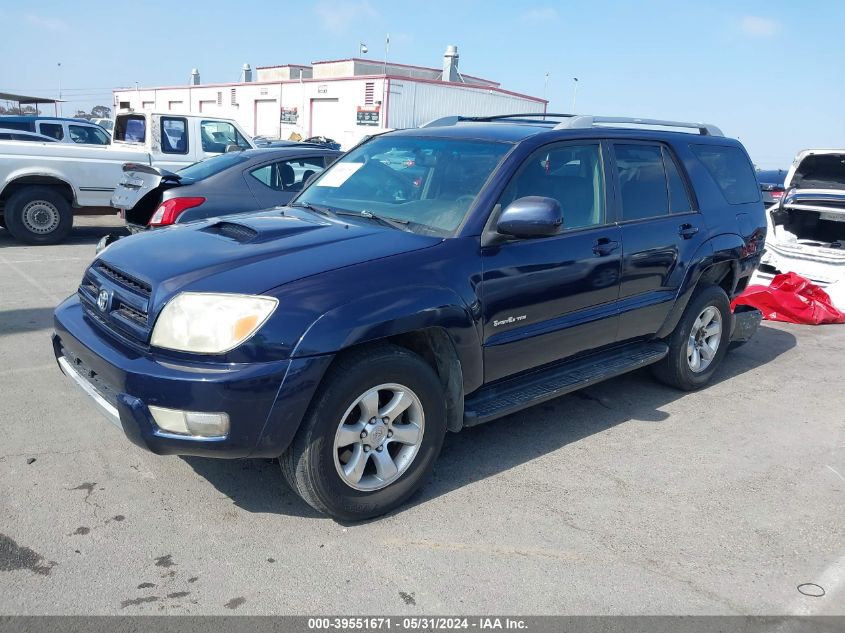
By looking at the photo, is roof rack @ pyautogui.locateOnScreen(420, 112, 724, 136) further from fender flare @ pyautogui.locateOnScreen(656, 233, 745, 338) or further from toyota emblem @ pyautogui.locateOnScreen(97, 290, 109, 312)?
toyota emblem @ pyautogui.locateOnScreen(97, 290, 109, 312)

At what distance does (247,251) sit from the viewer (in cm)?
329

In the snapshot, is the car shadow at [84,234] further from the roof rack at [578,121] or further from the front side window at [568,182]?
the front side window at [568,182]

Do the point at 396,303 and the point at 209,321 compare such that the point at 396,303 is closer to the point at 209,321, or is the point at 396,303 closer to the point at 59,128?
the point at 209,321

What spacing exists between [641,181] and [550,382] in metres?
1.63

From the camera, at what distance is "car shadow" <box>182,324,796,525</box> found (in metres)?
3.53

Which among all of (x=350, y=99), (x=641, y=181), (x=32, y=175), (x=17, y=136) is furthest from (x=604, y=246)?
(x=350, y=99)

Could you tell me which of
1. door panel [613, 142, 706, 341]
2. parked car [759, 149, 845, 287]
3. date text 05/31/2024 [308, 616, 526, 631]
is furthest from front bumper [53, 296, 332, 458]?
parked car [759, 149, 845, 287]

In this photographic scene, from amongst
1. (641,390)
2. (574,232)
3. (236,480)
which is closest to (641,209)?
(574,232)

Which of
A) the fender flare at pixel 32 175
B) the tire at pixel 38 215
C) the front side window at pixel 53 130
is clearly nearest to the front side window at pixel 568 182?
the fender flare at pixel 32 175

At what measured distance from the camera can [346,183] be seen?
4422 millimetres

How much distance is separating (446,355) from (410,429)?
1.35ft

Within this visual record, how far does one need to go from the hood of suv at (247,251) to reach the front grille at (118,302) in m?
0.05

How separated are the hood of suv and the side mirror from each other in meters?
0.37

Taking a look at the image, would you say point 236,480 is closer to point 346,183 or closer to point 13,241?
point 346,183
